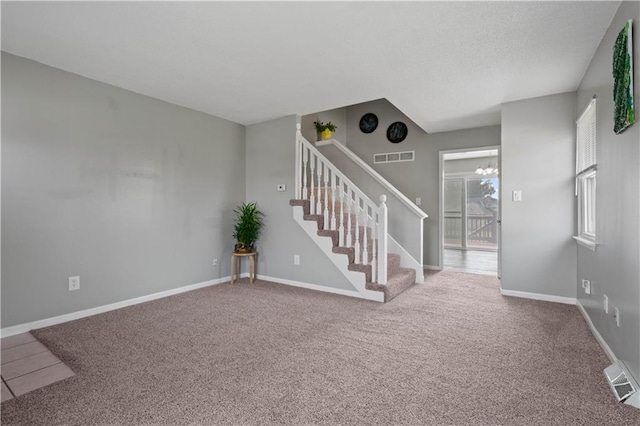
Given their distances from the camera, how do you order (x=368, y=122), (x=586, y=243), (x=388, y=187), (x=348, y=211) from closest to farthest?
(x=586, y=243) < (x=348, y=211) < (x=388, y=187) < (x=368, y=122)

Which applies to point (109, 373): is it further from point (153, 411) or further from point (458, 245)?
point (458, 245)

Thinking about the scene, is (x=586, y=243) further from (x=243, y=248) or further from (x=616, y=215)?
(x=243, y=248)

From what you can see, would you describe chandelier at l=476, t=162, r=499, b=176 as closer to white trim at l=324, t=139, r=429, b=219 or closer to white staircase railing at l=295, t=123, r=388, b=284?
white trim at l=324, t=139, r=429, b=219

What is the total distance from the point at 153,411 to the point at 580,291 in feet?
12.3

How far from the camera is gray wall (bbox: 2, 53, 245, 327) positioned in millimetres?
2537

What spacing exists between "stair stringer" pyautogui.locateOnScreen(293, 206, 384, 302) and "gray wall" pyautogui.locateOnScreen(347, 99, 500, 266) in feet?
7.13

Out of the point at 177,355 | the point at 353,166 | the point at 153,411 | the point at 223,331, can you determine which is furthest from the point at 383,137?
the point at 153,411

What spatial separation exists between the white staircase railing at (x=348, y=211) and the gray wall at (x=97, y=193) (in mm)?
1181

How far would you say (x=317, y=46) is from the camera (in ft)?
7.86

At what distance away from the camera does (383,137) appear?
18.3 ft

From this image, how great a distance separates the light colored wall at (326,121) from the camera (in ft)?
16.7

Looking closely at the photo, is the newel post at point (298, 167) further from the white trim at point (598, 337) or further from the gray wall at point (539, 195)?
the white trim at point (598, 337)

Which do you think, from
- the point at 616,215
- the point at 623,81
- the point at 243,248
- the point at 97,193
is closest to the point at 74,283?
the point at 97,193

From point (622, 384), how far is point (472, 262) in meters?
4.51
